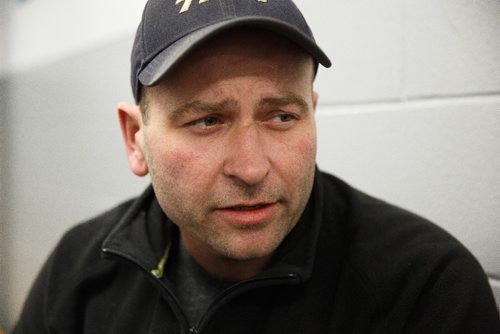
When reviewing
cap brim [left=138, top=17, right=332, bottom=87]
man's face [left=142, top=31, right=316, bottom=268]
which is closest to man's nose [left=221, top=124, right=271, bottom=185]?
man's face [left=142, top=31, right=316, bottom=268]

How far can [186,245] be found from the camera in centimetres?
104

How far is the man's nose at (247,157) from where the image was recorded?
737mm

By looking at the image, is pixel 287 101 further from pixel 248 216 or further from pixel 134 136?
pixel 134 136

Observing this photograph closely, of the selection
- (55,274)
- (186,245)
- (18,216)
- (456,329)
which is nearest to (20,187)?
(18,216)

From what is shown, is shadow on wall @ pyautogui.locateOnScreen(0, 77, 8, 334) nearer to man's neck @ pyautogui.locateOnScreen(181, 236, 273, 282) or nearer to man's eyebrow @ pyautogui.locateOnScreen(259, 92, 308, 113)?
man's neck @ pyautogui.locateOnScreen(181, 236, 273, 282)

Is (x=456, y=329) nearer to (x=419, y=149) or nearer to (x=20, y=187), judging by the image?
(x=419, y=149)

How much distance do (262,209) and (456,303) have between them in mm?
357

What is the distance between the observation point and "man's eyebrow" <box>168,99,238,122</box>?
75cm

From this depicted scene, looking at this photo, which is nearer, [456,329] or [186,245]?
[456,329]

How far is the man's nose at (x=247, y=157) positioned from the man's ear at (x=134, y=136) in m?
0.27

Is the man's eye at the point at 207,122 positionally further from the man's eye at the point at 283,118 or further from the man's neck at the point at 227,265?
the man's neck at the point at 227,265

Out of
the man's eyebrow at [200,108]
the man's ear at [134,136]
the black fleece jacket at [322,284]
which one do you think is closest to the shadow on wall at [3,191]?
the black fleece jacket at [322,284]

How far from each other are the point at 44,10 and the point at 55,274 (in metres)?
1.80

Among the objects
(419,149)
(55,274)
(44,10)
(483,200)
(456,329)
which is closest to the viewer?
(456,329)
